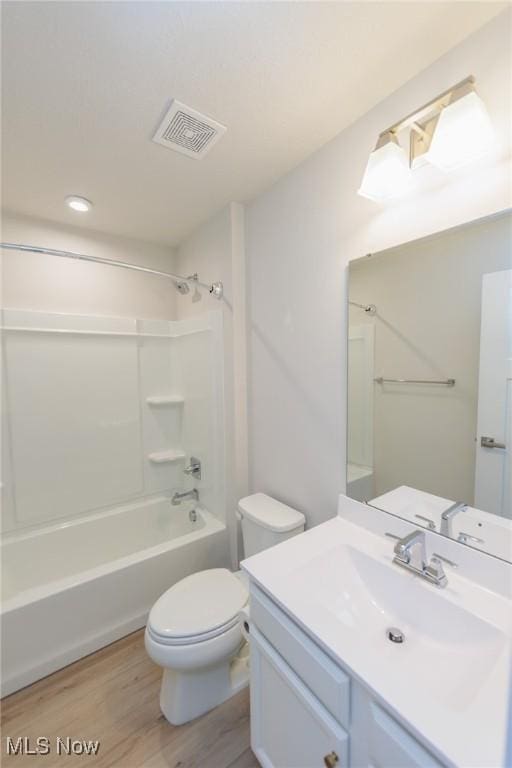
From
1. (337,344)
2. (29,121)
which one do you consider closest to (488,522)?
(337,344)

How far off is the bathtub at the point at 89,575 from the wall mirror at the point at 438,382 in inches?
46.9

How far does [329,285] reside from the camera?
143 centimetres

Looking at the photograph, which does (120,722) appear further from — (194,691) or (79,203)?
(79,203)

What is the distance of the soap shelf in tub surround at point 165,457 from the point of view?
97.7 inches

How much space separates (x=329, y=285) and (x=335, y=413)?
57 cm

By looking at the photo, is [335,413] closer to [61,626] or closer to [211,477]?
[211,477]

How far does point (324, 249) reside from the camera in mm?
1443

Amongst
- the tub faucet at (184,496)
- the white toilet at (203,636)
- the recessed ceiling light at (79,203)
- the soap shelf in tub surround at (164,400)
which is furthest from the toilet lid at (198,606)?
the recessed ceiling light at (79,203)

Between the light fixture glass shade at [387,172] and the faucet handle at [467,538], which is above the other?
the light fixture glass shade at [387,172]

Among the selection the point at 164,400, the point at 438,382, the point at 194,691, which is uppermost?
the point at 438,382

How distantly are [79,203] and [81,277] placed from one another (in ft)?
1.75

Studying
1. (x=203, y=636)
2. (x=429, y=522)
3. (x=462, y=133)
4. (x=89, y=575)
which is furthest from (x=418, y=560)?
(x=89, y=575)

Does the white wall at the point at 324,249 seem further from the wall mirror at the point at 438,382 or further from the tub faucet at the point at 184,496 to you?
the tub faucet at the point at 184,496

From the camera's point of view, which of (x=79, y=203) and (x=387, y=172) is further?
(x=79, y=203)
